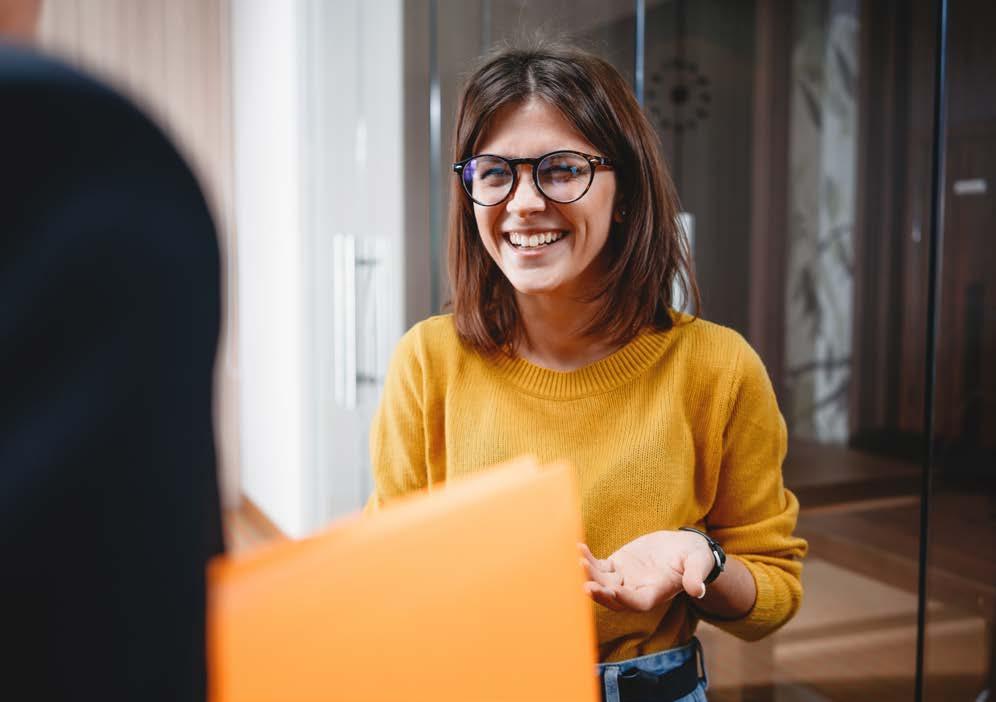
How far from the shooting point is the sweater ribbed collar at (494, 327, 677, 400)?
998 millimetres

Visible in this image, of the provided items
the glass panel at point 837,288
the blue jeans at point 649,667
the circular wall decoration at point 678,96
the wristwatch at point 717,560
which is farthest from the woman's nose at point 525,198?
the circular wall decoration at point 678,96

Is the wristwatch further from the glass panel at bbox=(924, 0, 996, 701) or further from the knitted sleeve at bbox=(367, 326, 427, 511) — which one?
the glass panel at bbox=(924, 0, 996, 701)

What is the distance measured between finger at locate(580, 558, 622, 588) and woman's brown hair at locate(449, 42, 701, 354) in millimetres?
345

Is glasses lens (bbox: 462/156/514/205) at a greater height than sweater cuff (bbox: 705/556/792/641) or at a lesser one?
greater

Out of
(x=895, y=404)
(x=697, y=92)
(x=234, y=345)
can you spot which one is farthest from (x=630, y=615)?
(x=234, y=345)

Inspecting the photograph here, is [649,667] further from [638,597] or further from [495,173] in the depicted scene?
[495,173]

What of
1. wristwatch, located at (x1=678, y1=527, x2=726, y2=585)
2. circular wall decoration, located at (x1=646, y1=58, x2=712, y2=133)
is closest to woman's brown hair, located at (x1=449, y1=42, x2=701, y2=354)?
wristwatch, located at (x1=678, y1=527, x2=726, y2=585)

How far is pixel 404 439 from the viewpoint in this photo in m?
1.05

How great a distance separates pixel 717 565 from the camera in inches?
34.3

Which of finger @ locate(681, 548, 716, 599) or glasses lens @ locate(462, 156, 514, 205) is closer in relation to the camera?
finger @ locate(681, 548, 716, 599)

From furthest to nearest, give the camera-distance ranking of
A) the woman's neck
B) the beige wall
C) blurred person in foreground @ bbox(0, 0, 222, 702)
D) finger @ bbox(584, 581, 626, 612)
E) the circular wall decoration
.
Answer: the beige wall < the circular wall decoration < the woman's neck < finger @ bbox(584, 581, 626, 612) < blurred person in foreground @ bbox(0, 0, 222, 702)

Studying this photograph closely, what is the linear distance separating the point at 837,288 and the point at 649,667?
0.96 m

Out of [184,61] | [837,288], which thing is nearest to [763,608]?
[837,288]

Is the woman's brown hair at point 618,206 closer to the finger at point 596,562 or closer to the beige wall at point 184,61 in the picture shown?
the finger at point 596,562
